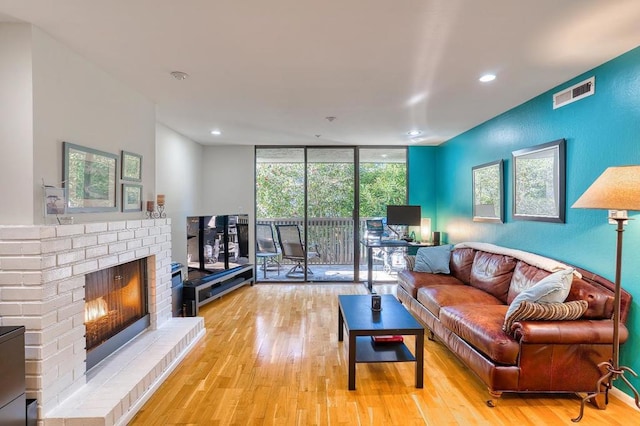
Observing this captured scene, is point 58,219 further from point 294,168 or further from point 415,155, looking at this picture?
point 415,155

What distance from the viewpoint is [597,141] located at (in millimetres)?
2627

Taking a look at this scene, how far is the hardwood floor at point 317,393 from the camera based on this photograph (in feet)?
7.24

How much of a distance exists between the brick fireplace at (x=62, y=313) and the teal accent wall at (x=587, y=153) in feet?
11.2

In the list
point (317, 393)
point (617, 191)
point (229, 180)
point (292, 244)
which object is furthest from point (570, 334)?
point (229, 180)

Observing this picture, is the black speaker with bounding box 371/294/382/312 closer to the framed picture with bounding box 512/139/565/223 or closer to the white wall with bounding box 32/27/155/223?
the framed picture with bounding box 512/139/565/223

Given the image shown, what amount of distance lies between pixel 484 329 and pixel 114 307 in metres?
2.89

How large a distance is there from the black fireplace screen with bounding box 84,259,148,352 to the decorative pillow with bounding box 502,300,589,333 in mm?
2996

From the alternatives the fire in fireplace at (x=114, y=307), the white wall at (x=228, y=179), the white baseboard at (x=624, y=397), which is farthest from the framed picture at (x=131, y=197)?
the white baseboard at (x=624, y=397)

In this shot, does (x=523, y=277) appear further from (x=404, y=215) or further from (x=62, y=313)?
(x=62, y=313)

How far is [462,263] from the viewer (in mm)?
4316

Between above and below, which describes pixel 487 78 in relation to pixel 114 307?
above

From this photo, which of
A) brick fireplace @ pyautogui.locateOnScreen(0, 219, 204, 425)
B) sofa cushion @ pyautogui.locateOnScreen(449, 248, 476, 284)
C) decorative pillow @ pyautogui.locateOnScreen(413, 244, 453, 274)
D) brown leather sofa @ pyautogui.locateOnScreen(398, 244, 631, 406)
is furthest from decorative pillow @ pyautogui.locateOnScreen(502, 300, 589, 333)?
brick fireplace @ pyautogui.locateOnScreen(0, 219, 204, 425)

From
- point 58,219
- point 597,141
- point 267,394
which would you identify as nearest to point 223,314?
point 267,394

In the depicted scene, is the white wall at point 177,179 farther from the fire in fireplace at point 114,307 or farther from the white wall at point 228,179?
the fire in fireplace at point 114,307
